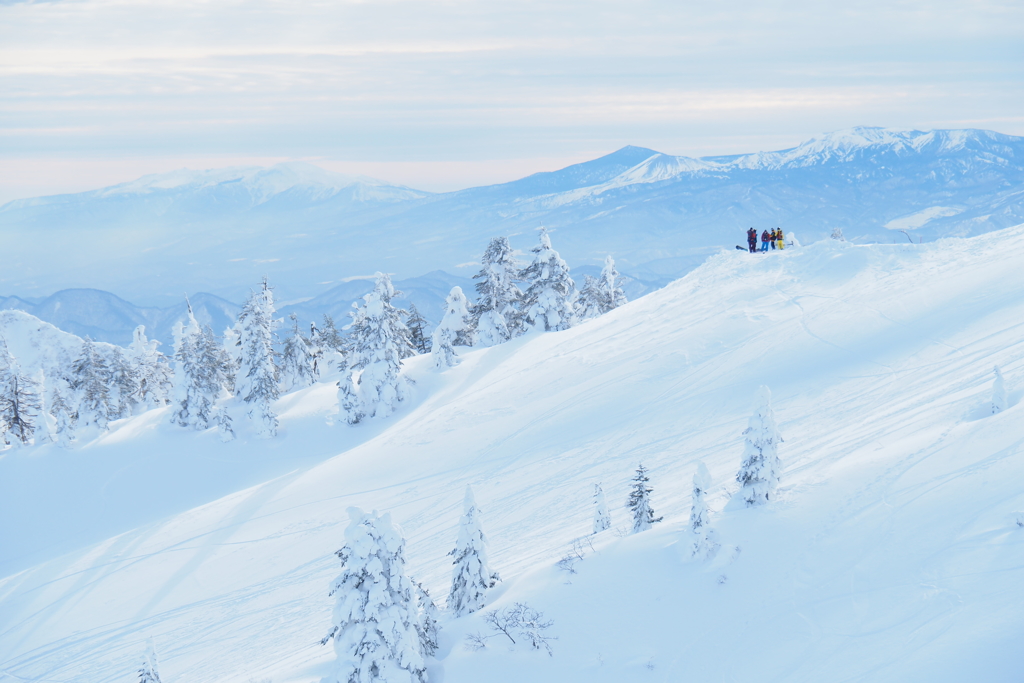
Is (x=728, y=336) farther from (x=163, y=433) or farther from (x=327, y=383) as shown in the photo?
(x=163, y=433)

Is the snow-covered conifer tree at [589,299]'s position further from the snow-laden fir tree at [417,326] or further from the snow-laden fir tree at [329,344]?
the snow-laden fir tree at [329,344]

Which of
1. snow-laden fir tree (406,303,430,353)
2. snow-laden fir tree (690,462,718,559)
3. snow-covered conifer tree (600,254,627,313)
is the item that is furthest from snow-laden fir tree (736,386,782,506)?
snow-covered conifer tree (600,254,627,313)

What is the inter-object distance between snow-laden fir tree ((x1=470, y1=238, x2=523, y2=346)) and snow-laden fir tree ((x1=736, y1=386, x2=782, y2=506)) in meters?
29.2

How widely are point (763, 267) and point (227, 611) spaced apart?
88.6 feet

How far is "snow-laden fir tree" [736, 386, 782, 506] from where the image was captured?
11.3 meters

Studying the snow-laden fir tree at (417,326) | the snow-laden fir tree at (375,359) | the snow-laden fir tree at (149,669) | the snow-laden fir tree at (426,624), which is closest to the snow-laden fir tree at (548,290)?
Result: the snow-laden fir tree at (375,359)

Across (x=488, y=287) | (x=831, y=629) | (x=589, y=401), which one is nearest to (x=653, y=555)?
(x=831, y=629)

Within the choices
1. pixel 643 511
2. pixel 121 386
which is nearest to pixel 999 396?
pixel 643 511

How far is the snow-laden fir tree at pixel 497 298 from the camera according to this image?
40.3m

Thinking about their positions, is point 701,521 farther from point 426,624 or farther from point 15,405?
point 15,405

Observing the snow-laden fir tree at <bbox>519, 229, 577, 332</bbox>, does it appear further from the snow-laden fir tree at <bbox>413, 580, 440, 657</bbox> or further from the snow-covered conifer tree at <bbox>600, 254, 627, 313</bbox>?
the snow-laden fir tree at <bbox>413, 580, 440, 657</bbox>

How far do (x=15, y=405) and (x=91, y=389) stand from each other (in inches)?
200

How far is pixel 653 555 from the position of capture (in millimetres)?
11617

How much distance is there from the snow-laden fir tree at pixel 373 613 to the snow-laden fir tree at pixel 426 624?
56 centimetres
